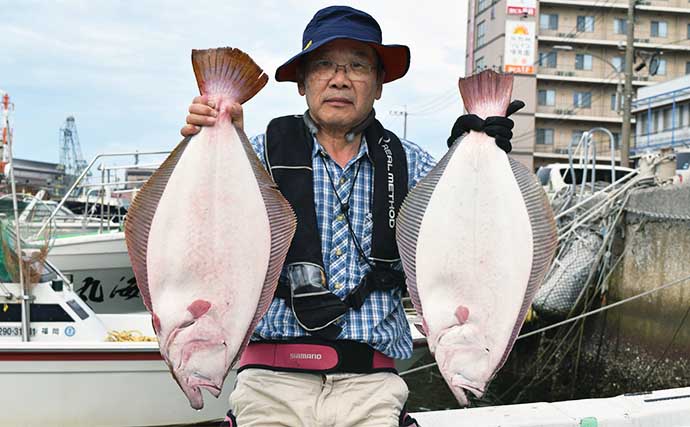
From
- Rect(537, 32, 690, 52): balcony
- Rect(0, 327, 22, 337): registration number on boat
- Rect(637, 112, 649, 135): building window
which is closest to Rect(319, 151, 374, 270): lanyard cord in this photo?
Rect(0, 327, 22, 337): registration number on boat

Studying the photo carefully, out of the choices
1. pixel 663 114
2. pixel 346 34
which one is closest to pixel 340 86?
pixel 346 34

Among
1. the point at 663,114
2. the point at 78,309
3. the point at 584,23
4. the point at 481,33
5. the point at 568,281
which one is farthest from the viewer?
the point at 481,33

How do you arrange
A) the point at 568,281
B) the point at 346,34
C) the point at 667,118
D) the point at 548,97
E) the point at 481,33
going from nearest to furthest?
the point at 346,34
the point at 568,281
the point at 667,118
the point at 548,97
the point at 481,33

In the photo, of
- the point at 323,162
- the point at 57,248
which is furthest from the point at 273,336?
the point at 57,248

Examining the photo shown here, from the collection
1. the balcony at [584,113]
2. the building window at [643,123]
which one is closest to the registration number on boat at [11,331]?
the building window at [643,123]

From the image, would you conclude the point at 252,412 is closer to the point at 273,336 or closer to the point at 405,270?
the point at 273,336

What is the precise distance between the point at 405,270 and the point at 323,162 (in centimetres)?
49

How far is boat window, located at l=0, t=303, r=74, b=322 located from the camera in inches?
242

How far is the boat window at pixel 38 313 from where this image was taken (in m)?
6.15

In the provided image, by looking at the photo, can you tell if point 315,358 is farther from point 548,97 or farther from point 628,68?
point 548,97

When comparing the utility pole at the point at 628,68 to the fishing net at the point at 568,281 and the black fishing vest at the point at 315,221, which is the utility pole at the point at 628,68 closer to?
the fishing net at the point at 568,281

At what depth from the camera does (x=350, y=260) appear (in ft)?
7.45

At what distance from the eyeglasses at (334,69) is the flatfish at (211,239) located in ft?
0.72

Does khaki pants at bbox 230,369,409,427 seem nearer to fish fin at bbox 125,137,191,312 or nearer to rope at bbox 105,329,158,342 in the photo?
fish fin at bbox 125,137,191,312
